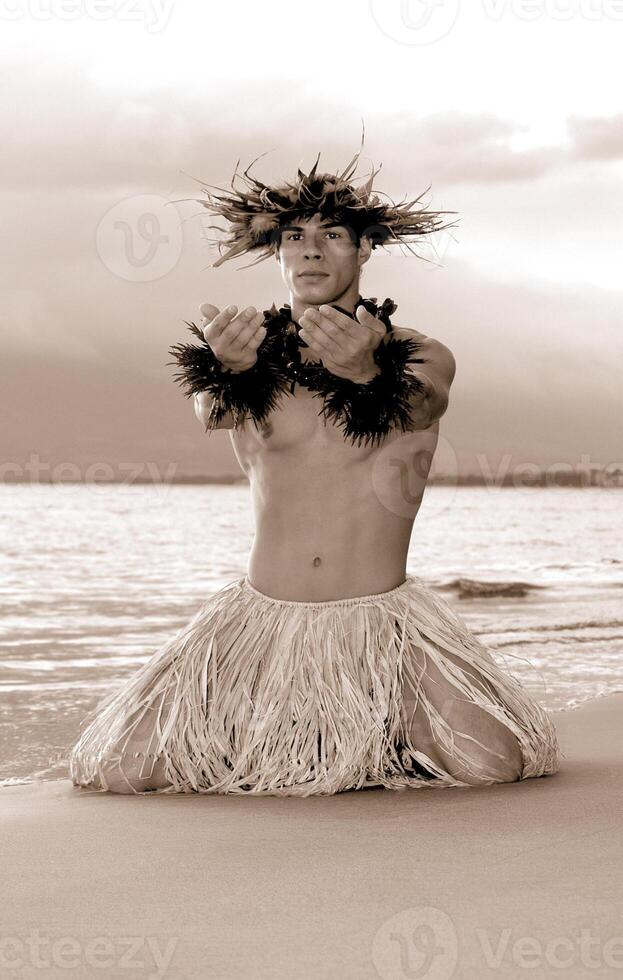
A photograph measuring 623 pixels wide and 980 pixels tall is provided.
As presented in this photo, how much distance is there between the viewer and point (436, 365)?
3381 millimetres

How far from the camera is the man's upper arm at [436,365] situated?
328cm

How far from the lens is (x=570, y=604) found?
8883mm

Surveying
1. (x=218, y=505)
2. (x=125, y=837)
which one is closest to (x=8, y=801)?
(x=125, y=837)

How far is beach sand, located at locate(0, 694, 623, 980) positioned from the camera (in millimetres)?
1617

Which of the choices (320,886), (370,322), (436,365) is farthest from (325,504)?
(320,886)

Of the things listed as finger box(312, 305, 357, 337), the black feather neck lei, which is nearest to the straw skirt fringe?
Answer: the black feather neck lei

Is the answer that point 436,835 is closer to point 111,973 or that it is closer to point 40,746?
point 111,973
